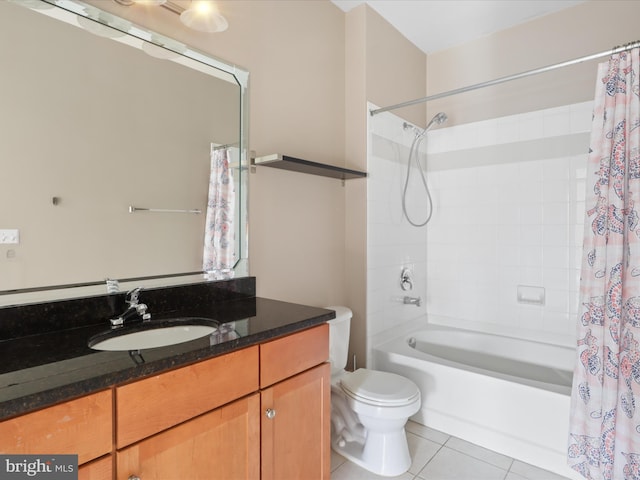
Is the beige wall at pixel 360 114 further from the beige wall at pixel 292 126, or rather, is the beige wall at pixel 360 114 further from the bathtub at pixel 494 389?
the bathtub at pixel 494 389

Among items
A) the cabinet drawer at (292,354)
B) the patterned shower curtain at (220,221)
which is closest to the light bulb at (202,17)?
the patterned shower curtain at (220,221)

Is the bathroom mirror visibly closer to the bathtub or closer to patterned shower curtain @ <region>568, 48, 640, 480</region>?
the bathtub

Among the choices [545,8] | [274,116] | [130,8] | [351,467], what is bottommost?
[351,467]

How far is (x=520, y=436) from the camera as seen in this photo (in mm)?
1967

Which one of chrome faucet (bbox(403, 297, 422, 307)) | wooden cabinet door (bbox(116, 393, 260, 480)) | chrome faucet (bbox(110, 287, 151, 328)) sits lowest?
wooden cabinet door (bbox(116, 393, 260, 480))

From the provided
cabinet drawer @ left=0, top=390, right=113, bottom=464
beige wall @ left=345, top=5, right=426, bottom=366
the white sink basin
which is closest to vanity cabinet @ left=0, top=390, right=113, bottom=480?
cabinet drawer @ left=0, top=390, right=113, bottom=464

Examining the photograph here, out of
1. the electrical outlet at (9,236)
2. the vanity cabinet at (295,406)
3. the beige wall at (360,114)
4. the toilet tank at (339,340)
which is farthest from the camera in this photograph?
the beige wall at (360,114)

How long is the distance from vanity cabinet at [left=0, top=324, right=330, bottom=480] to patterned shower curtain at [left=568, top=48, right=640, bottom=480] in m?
1.20

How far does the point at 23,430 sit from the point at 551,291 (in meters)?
2.84

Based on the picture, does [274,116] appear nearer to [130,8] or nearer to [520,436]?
[130,8]

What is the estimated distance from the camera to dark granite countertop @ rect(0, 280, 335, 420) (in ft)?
2.60

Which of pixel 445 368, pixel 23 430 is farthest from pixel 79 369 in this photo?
pixel 445 368

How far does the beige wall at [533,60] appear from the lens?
92.8 inches

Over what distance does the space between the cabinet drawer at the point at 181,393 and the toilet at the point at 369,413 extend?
83cm
